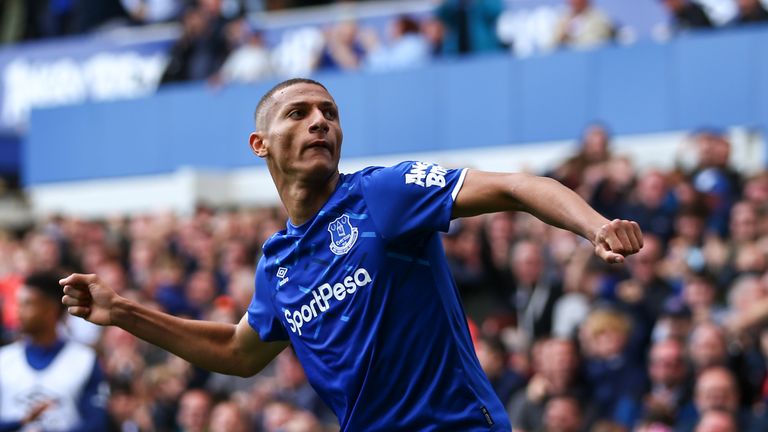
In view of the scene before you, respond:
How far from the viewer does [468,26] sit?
15.5m

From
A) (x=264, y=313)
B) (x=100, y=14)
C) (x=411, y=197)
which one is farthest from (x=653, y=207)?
(x=100, y=14)

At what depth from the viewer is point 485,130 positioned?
15.6 metres

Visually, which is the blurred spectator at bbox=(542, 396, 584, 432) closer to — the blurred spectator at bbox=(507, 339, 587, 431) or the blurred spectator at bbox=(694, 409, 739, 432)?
the blurred spectator at bbox=(507, 339, 587, 431)

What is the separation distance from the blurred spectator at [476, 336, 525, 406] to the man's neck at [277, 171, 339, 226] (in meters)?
4.82

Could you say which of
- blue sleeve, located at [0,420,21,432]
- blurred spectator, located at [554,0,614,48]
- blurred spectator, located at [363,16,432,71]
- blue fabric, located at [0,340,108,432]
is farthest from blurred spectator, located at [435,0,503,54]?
blue sleeve, located at [0,420,21,432]

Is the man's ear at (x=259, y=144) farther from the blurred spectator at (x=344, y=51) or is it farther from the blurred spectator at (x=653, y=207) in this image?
the blurred spectator at (x=344, y=51)

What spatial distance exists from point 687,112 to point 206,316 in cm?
492

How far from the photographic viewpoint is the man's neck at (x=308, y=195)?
18.3 ft

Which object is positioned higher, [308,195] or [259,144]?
[259,144]

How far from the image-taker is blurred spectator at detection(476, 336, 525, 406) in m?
10.3

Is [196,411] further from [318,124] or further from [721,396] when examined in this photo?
[318,124]

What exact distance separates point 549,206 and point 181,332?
79.1 inches

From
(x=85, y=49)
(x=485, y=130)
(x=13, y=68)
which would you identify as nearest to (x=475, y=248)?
(x=485, y=130)

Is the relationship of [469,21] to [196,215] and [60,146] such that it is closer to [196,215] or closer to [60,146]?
[196,215]
